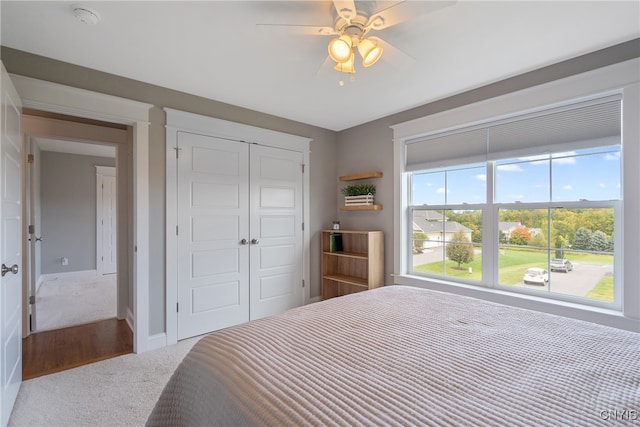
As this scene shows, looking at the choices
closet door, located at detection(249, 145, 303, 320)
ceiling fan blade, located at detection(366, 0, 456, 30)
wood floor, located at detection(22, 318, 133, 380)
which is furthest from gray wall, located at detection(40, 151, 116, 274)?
ceiling fan blade, located at detection(366, 0, 456, 30)

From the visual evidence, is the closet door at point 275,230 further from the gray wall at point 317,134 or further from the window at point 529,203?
the window at point 529,203

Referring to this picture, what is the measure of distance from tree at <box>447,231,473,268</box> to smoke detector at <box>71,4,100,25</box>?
130 inches

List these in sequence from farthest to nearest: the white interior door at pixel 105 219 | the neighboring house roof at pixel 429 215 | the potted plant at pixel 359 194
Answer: the white interior door at pixel 105 219 → the potted plant at pixel 359 194 → the neighboring house roof at pixel 429 215

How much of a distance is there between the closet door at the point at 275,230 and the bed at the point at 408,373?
1.97 metres

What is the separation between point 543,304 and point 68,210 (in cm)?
726

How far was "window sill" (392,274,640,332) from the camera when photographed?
200cm

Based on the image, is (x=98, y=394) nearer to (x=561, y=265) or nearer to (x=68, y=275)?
(x=561, y=265)

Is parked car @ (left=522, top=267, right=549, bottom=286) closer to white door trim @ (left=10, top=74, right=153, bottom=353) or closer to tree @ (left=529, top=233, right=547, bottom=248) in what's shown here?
tree @ (left=529, top=233, right=547, bottom=248)

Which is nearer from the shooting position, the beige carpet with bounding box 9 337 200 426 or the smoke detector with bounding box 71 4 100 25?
the smoke detector with bounding box 71 4 100 25

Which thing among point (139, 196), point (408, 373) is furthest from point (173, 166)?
point (408, 373)

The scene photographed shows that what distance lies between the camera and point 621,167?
2053 millimetres

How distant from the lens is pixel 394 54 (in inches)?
68.8

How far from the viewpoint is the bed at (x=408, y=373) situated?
30.5 inches

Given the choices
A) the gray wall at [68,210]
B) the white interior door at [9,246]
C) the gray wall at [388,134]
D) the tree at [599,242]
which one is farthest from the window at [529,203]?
the gray wall at [68,210]
